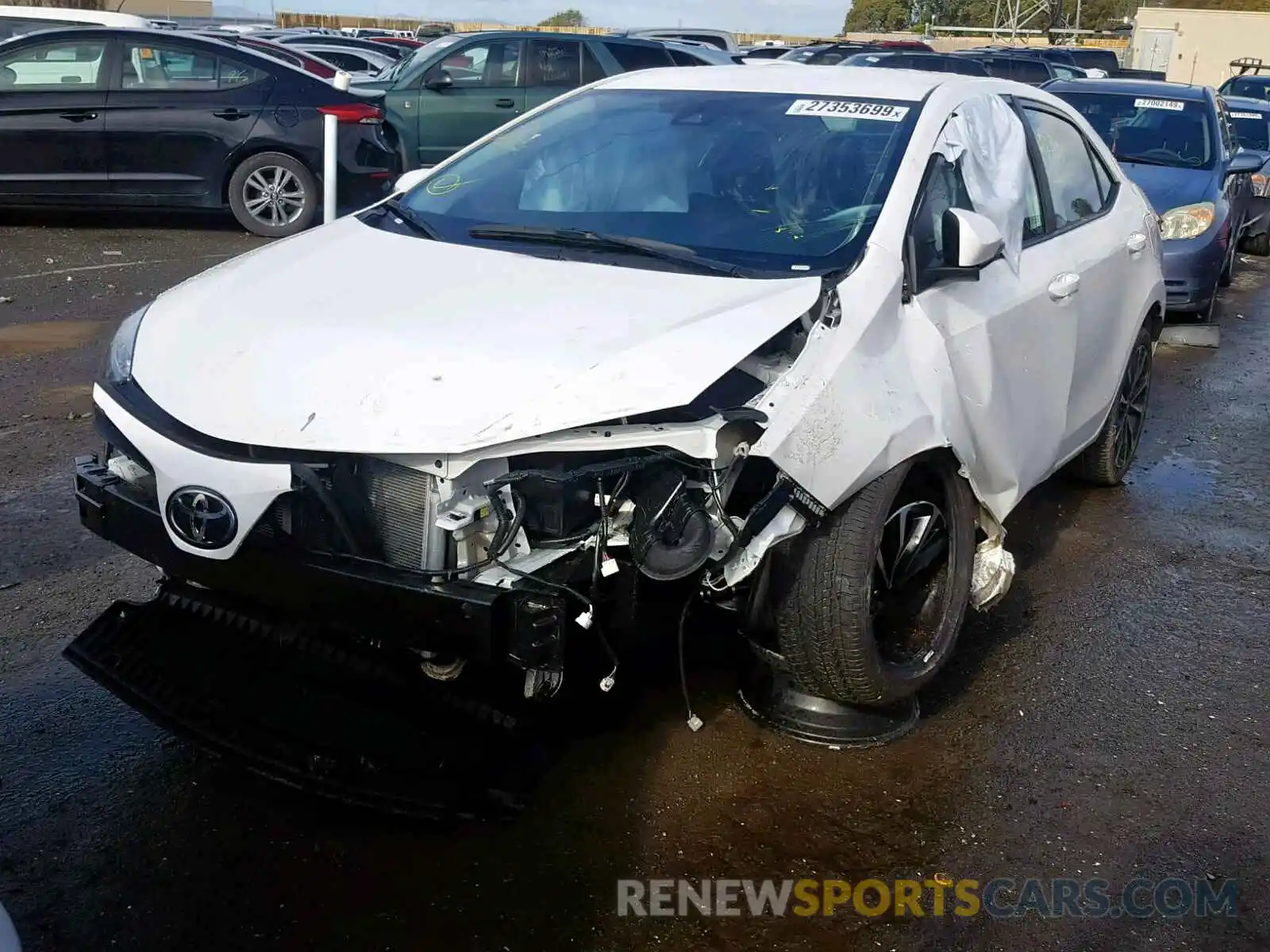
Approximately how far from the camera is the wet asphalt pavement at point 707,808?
9.22ft

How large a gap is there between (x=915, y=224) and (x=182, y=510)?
2.12m

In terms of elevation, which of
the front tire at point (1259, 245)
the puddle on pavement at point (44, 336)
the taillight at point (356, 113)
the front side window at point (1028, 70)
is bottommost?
the puddle on pavement at point (44, 336)

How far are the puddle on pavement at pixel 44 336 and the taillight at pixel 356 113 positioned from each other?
372 cm

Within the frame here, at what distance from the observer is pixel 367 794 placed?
9.62 feet

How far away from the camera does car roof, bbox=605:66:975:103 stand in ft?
13.8

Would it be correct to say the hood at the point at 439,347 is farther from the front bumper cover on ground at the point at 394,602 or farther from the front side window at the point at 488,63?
the front side window at the point at 488,63

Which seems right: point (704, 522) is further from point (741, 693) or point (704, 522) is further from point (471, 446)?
point (741, 693)

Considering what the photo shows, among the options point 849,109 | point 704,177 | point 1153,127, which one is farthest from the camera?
point 1153,127

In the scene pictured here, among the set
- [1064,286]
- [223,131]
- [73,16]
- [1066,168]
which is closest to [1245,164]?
[1066,168]

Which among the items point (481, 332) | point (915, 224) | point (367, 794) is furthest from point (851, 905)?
point (915, 224)

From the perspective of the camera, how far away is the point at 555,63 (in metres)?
13.3

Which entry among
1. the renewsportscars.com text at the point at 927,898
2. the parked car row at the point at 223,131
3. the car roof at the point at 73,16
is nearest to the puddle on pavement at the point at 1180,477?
the renewsportscars.com text at the point at 927,898

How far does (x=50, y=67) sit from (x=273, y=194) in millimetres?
2010

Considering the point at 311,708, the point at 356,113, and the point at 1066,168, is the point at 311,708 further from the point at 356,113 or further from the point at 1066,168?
the point at 356,113
